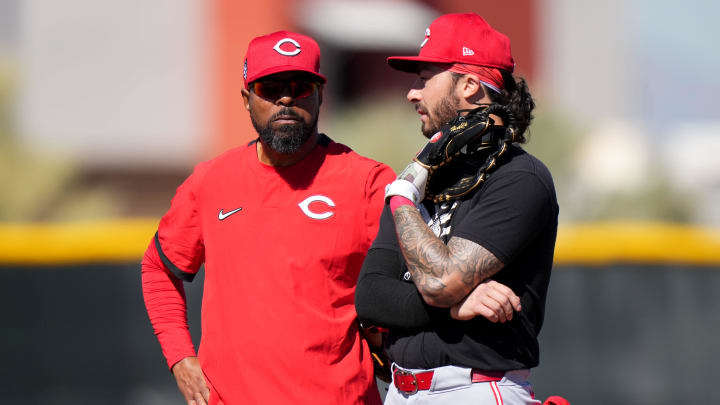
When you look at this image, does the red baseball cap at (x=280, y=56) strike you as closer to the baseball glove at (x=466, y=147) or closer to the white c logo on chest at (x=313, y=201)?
the white c logo on chest at (x=313, y=201)

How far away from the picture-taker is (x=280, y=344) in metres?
3.67

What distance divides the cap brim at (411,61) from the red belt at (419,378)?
1114 mm

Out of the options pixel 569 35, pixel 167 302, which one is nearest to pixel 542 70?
pixel 569 35

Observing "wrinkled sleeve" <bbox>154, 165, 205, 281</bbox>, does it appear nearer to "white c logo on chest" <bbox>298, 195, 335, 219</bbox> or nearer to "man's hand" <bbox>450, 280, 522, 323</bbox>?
"white c logo on chest" <bbox>298, 195, 335, 219</bbox>

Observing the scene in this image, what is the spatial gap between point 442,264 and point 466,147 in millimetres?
454

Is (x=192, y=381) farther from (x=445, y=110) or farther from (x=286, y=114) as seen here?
(x=445, y=110)

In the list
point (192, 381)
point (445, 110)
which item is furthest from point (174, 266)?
point (445, 110)

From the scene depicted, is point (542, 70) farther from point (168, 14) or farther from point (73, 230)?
point (73, 230)

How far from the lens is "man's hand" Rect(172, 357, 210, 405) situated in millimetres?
3879

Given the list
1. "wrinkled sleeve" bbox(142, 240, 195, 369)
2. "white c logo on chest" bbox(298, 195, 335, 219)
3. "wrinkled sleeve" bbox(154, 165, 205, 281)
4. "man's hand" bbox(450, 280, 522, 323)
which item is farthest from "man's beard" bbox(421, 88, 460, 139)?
"wrinkled sleeve" bbox(142, 240, 195, 369)

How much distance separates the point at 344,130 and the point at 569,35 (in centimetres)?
1904

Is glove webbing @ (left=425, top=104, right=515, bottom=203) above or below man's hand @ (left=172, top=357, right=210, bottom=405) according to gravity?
above

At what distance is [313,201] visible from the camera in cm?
383

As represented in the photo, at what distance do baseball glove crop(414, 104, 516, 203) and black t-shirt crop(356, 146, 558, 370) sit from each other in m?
0.05
